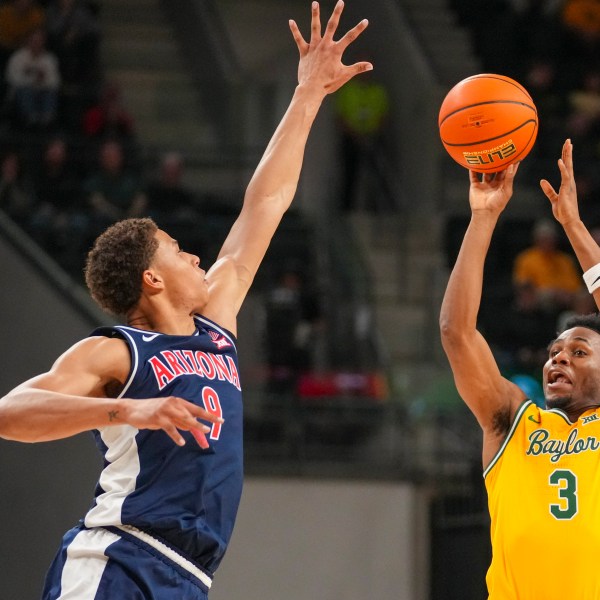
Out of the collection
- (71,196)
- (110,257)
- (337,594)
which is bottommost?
(337,594)

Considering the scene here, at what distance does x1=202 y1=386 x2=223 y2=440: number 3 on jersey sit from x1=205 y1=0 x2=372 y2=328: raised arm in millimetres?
472

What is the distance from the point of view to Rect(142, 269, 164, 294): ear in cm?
425

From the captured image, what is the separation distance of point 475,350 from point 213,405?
1.24m

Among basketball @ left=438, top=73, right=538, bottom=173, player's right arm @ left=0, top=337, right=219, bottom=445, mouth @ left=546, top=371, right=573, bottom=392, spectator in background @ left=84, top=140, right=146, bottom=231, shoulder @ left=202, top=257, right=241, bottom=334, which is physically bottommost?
mouth @ left=546, top=371, right=573, bottom=392

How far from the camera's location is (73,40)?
13.3 m

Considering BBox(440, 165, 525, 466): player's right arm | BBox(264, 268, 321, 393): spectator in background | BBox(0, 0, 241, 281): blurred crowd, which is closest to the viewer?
BBox(440, 165, 525, 466): player's right arm

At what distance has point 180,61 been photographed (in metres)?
15.1

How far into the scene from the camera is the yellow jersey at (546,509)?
4590 millimetres

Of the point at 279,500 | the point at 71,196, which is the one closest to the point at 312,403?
the point at 279,500

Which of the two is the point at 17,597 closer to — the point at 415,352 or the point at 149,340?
the point at 149,340

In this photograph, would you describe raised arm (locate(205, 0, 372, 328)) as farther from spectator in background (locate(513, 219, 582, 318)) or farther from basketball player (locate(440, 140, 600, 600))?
spectator in background (locate(513, 219, 582, 318))

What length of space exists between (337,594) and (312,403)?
1412mm

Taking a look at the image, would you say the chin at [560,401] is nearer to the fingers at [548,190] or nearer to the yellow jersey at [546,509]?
the yellow jersey at [546,509]

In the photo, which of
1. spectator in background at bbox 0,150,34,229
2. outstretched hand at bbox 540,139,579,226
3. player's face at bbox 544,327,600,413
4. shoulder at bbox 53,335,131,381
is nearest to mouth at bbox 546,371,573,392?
player's face at bbox 544,327,600,413
